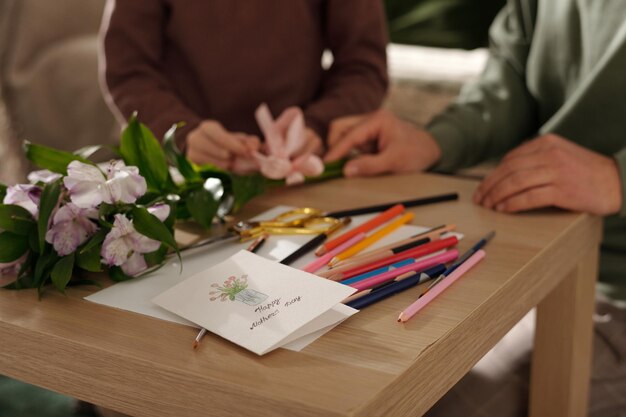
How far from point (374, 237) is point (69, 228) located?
0.93ft

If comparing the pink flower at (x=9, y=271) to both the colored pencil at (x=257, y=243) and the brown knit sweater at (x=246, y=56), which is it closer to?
the colored pencil at (x=257, y=243)

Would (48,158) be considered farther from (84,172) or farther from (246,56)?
(246,56)

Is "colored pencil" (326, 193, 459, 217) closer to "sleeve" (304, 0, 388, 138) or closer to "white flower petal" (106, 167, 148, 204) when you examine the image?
"white flower petal" (106, 167, 148, 204)

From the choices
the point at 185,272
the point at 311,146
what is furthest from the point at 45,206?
the point at 311,146

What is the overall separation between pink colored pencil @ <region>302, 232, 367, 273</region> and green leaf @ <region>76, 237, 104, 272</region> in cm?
18

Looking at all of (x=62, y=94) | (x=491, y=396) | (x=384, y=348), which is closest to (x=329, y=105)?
(x=491, y=396)

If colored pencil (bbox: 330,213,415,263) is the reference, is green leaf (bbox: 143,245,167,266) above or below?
above

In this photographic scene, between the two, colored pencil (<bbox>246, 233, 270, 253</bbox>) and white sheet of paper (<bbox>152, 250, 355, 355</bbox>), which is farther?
colored pencil (<bbox>246, 233, 270, 253</bbox>)

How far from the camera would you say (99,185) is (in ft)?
2.16

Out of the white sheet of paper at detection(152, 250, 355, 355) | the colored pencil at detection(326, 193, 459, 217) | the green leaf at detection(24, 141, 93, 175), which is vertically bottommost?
A: the colored pencil at detection(326, 193, 459, 217)

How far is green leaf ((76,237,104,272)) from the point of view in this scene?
2.16 ft

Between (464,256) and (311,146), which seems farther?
(311,146)

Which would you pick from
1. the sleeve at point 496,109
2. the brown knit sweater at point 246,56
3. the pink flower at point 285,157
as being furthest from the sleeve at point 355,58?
the pink flower at point 285,157

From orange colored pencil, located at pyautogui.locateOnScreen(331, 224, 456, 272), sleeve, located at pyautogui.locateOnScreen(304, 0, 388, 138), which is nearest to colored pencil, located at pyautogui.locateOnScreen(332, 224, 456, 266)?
orange colored pencil, located at pyautogui.locateOnScreen(331, 224, 456, 272)
